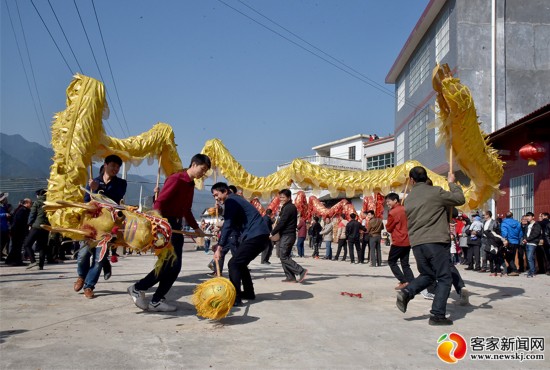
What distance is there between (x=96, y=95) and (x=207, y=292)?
126 inches

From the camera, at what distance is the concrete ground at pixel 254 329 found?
3803 millimetres

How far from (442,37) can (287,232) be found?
16.2 m

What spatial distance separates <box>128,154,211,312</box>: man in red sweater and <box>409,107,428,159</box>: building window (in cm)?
1870

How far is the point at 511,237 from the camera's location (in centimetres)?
1180

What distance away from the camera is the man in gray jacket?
214 inches

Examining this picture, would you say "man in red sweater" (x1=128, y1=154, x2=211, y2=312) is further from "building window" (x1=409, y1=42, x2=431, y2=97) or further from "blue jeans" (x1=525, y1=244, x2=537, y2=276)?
"building window" (x1=409, y1=42, x2=431, y2=97)

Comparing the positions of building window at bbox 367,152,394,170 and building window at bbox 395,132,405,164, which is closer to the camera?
building window at bbox 395,132,405,164

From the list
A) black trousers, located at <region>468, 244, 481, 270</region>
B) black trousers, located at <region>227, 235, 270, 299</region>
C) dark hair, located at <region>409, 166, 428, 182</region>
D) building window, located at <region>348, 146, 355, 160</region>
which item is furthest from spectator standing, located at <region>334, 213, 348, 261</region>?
building window, located at <region>348, 146, 355, 160</region>

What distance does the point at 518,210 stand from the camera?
1528 centimetres

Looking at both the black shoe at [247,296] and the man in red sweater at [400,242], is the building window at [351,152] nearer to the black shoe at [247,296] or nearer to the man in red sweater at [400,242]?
the man in red sweater at [400,242]

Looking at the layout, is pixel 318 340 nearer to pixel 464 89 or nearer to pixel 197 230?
pixel 197 230

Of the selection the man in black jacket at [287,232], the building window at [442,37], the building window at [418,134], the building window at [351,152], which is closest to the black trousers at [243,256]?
the man in black jacket at [287,232]

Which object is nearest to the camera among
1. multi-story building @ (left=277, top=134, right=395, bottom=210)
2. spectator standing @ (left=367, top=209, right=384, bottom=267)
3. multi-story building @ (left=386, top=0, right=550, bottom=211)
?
spectator standing @ (left=367, top=209, right=384, bottom=267)

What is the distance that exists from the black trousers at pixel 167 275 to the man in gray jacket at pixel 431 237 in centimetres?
266
